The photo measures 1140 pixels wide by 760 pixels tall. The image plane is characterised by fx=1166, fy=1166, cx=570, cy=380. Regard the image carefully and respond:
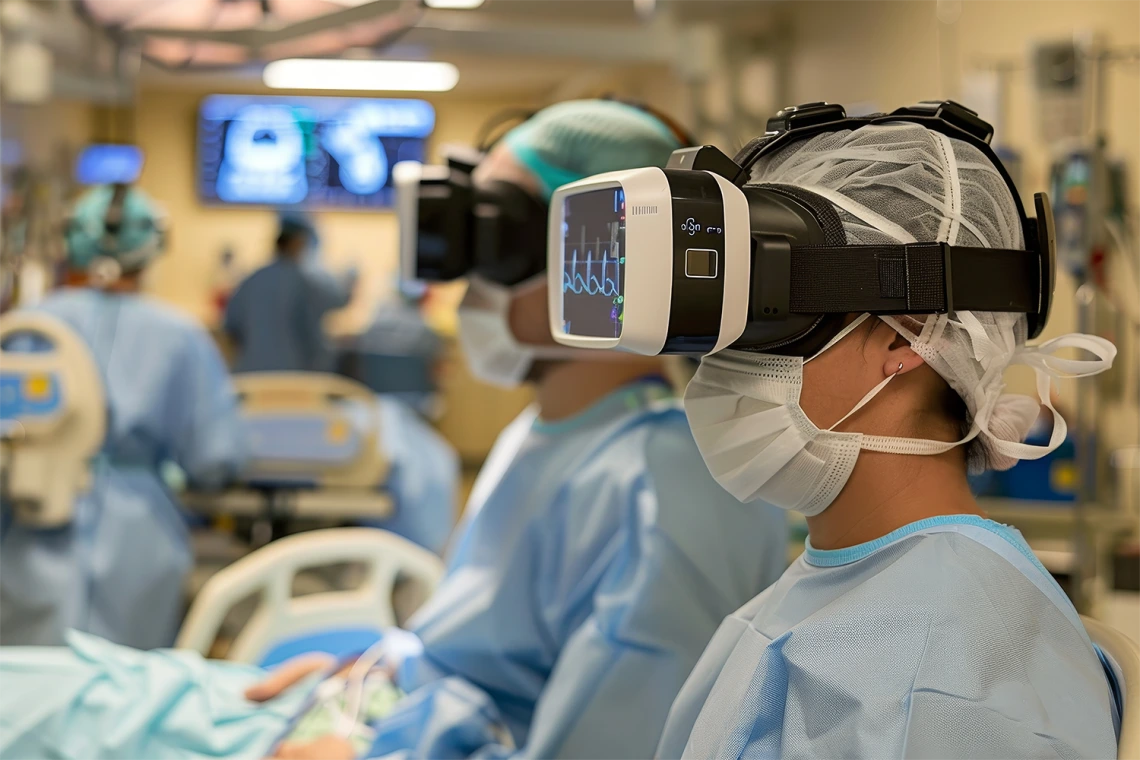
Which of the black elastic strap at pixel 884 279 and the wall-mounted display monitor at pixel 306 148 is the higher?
the wall-mounted display monitor at pixel 306 148

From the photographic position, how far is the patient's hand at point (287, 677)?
1.74 meters

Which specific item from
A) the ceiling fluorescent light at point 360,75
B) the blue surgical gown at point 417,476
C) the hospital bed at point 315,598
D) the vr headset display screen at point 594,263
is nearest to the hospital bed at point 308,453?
the blue surgical gown at point 417,476

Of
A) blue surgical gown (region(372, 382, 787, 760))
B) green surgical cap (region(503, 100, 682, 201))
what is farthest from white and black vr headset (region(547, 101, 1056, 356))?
green surgical cap (region(503, 100, 682, 201))

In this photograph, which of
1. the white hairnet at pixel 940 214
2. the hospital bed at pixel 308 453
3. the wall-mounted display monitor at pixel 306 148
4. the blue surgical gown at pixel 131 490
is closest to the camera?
the white hairnet at pixel 940 214

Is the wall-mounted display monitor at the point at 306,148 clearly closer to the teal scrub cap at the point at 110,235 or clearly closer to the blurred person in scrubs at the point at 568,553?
the teal scrub cap at the point at 110,235

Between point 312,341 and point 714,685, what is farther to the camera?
point 312,341

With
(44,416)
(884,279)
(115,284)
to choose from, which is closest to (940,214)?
(884,279)

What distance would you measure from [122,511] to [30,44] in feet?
3.95

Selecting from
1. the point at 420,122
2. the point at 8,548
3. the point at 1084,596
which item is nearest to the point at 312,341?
the point at 420,122

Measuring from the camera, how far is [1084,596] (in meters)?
2.72

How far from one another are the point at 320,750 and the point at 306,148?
2.31 meters

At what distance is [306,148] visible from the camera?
3.42 meters

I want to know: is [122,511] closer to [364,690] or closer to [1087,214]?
[364,690]

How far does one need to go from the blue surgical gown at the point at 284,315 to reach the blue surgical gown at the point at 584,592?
6.17 feet
